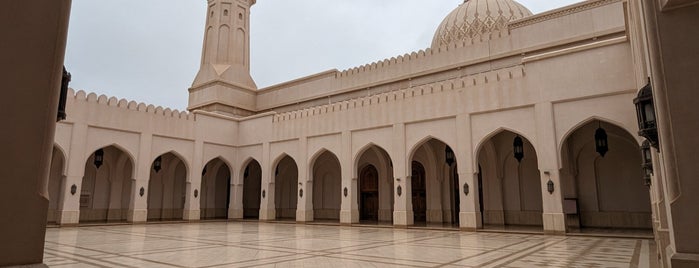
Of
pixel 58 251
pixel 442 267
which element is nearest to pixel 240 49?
pixel 58 251

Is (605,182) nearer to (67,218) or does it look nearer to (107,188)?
(67,218)

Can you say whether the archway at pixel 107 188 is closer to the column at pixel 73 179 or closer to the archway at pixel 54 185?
the archway at pixel 54 185

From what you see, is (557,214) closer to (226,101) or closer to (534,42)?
(534,42)

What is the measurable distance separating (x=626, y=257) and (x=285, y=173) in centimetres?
1692

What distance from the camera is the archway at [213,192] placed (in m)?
20.7

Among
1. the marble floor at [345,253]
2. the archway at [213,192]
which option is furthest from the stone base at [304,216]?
the marble floor at [345,253]

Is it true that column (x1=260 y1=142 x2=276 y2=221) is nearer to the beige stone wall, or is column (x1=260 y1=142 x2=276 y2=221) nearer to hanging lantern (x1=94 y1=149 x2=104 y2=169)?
the beige stone wall

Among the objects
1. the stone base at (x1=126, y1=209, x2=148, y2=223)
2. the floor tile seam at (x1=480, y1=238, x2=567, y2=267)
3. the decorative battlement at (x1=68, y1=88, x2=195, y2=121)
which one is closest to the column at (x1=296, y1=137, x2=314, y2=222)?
the decorative battlement at (x1=68, y1=88, x2=195, y2=121)

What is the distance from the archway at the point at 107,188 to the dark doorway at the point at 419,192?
11630 millimetres

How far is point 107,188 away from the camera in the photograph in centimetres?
1775

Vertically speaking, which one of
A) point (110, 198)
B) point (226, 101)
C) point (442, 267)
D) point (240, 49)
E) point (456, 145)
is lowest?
point (442, 267)

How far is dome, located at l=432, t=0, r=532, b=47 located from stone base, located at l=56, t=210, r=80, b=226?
16258mm

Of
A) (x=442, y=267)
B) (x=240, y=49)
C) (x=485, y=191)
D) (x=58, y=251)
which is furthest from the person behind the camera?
(x=240, y=49)

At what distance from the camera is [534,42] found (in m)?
16.0
